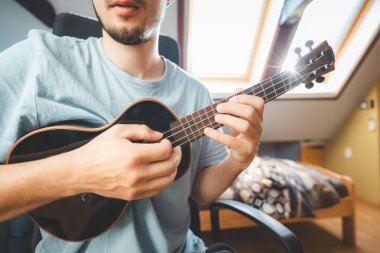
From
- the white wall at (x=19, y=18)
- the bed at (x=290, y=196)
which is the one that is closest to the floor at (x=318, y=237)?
the bed at (x=290, y=196)

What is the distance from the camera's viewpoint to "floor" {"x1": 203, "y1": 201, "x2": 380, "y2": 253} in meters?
2.03

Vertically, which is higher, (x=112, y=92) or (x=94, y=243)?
(x=112, y=92)

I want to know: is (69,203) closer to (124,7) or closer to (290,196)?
(124,7)

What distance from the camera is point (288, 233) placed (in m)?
0.72

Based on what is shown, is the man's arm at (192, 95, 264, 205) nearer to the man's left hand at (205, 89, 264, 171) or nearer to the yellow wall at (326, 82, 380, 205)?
the man's left hand at (205, 89, 264, 171)

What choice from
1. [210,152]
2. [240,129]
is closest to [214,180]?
[210,152]

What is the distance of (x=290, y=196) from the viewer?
6.15 ft

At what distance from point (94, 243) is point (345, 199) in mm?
2106

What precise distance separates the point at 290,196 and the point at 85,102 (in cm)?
170

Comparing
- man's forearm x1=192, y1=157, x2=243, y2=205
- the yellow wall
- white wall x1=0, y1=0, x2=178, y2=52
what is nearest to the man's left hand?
man's forearm x1=192, y1=157, x2=243, y2=205

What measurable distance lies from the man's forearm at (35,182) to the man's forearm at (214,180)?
498mm

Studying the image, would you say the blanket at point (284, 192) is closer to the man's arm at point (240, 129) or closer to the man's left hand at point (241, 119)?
the man's arm at point (240, 129)

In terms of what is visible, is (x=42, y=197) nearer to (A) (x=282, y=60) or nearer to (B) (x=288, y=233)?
(B) (x=288, y=233)

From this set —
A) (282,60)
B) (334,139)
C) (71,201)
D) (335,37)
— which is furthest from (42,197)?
(334,139)
